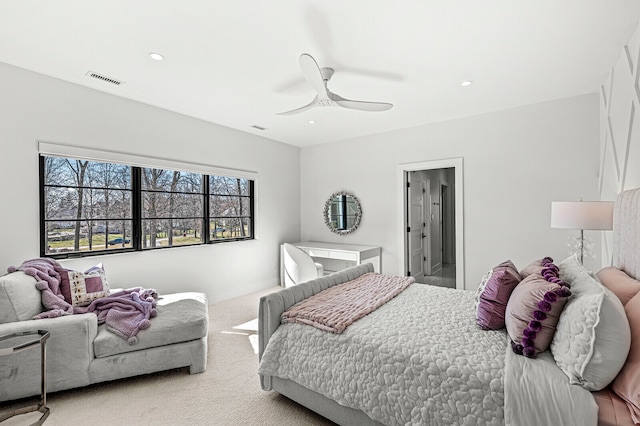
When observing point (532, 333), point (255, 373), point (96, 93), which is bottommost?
point (255, 373)

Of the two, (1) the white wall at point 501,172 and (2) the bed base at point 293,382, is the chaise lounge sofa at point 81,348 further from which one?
(1) the white wall at point 501,172

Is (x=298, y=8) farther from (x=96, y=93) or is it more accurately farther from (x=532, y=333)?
(x=96, y=93)

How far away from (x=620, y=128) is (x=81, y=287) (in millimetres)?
4648

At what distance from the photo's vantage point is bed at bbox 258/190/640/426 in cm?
113

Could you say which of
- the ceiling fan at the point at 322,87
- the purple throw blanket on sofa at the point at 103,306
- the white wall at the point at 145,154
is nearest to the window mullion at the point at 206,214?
the white wall at the point at 145,154

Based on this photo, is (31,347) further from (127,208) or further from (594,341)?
(594,341)

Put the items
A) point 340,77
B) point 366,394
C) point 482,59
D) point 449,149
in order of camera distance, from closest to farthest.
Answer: point 366,394 → point 482,59 → point 340,77 → point 449,149

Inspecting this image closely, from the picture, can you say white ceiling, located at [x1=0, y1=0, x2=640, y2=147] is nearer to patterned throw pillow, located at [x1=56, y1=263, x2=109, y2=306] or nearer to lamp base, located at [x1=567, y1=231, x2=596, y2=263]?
lamp base, located at [x1=567, y1=231, x2=596, y2=263]

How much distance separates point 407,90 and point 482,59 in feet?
2.51

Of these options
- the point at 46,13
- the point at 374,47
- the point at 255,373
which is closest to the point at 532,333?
the point at 255,373

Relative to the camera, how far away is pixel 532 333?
1.38 meters

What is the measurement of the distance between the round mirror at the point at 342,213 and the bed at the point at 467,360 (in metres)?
2.83

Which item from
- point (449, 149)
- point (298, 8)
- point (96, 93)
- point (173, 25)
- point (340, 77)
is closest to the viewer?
point (298, 8)

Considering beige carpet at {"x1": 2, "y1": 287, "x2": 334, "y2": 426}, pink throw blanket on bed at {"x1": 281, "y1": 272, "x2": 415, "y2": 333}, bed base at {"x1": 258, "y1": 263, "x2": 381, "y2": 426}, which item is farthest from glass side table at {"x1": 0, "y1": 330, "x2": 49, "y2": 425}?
pink throw blanket on bed at {"x1": 281, "y1": 272, "x2": 415, "y2": 333}
